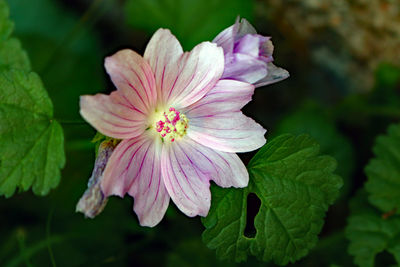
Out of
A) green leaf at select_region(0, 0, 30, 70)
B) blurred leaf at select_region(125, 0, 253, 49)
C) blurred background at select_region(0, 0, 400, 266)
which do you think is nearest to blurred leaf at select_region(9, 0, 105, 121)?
blurred background at select_region(0, 0, 400, 266)

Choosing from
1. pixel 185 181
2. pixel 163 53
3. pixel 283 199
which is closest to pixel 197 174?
pixel 185 181

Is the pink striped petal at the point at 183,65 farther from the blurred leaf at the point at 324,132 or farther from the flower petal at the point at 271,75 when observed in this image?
the blurred leaf at the point at 324,132

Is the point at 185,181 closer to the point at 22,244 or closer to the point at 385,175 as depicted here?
the point at 385,175

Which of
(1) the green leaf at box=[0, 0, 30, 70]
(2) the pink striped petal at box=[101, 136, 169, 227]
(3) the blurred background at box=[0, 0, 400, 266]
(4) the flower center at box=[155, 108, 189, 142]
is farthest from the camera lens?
(3) the blurred background at box=[0, 0, 400, 266]

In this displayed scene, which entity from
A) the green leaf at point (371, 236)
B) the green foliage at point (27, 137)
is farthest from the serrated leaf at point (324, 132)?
the green foliage at point (27, 137)

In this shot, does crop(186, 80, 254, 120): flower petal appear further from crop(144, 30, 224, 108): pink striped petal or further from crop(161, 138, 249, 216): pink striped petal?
crop(161, 138, 249, 216): pink striped petal

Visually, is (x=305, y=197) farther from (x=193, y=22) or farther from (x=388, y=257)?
(x=193, y=22)
